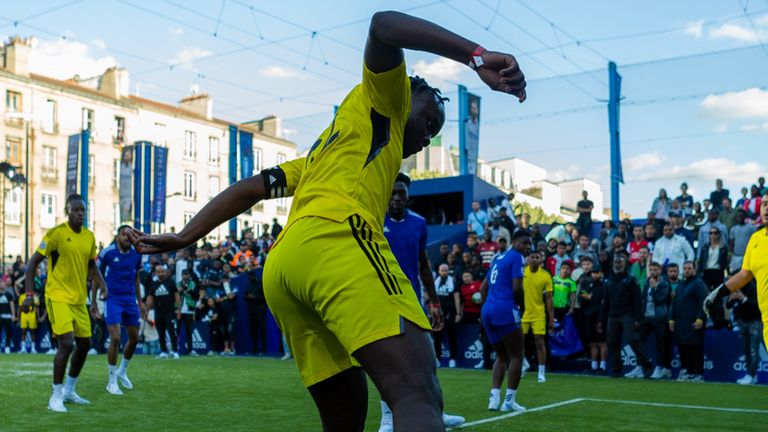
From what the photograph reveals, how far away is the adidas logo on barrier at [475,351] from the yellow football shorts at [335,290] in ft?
50.1

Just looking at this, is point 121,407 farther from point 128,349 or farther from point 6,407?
point 128,349

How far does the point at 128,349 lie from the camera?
12.5 m

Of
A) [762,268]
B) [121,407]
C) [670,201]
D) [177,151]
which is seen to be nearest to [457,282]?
[670,201]

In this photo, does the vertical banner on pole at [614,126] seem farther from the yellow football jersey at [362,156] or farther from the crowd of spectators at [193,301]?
the yellow football jersey at [362,156]

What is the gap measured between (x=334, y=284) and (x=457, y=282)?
15513 mm

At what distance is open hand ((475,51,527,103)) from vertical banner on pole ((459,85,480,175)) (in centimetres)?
2240

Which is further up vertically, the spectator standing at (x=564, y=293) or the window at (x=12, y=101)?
the window at (x=12, y=101)

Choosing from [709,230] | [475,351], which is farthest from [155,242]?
[709,230]

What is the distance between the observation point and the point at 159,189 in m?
37.6

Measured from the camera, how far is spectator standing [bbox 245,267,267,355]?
21484mm

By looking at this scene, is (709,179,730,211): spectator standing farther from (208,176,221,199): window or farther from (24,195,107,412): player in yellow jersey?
(208,176,221,199): window

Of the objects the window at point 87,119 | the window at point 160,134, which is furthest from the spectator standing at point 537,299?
the window at point 160,134

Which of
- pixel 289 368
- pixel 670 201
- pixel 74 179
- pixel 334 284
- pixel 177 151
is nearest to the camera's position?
pixel 334 284

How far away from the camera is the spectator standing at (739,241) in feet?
53.6
